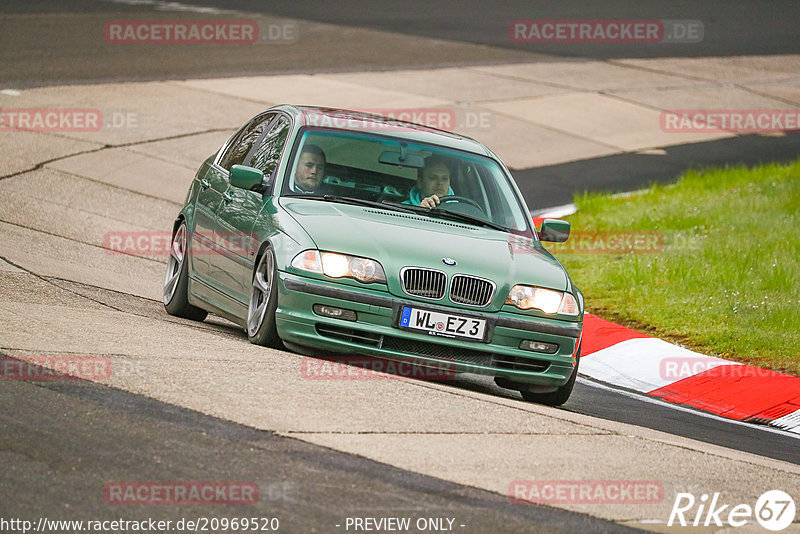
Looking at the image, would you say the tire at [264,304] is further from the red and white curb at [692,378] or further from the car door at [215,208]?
the red and white curb at [692,378]

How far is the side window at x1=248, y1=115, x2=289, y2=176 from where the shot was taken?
886 cm

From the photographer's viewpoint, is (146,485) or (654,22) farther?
(654,22)

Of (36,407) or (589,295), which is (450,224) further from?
(589,295)

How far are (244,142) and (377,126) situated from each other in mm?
1155

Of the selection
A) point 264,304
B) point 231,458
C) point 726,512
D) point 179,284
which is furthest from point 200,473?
point 179,284

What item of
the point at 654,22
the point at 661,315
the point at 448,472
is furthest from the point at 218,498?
the point at 654,22

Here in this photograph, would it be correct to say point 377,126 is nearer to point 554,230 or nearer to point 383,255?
point 554,230

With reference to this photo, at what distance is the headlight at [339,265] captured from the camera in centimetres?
761

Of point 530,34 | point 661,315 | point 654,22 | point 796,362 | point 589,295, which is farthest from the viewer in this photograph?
point 654,22

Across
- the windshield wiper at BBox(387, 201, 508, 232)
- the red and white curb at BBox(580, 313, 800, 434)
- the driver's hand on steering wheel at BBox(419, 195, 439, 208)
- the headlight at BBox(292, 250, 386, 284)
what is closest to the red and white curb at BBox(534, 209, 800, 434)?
the red and white curb at BBox(580, 313, 800, 434)

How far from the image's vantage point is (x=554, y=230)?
8.95 m

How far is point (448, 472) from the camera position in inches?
228

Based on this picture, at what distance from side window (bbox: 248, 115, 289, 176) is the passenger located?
0.63ft

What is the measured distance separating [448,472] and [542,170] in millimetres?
13735
